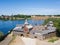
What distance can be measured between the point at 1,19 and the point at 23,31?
152ft

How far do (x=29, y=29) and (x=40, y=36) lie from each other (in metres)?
2.90

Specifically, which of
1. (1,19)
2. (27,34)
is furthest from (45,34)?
(1,19)

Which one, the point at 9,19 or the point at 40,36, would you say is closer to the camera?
the point at 40,36

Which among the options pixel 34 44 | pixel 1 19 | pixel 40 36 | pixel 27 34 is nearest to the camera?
pixel 34 44

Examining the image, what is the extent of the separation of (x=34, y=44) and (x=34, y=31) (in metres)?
5.02

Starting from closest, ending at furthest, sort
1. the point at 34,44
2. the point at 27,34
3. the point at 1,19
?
the point at 34,44 < the point at 27,34 < the point at 1,19

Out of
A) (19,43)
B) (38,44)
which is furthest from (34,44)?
(19,43)

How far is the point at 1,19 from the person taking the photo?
6831 cm

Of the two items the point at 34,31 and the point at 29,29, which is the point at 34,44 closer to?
the point at 34,31

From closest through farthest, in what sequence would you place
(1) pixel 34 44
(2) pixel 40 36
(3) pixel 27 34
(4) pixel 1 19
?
(1) pixel 34 44 < (2) pixel 40 36 < (3) pixel 27 34 < (4) pixel 1 19

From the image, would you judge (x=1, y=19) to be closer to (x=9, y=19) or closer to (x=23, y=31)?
(x=9, y=19)

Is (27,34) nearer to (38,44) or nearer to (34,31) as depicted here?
(34,31)

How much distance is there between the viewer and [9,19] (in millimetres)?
70500

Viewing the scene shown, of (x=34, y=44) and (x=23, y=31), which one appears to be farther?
(x=23, y=31)
